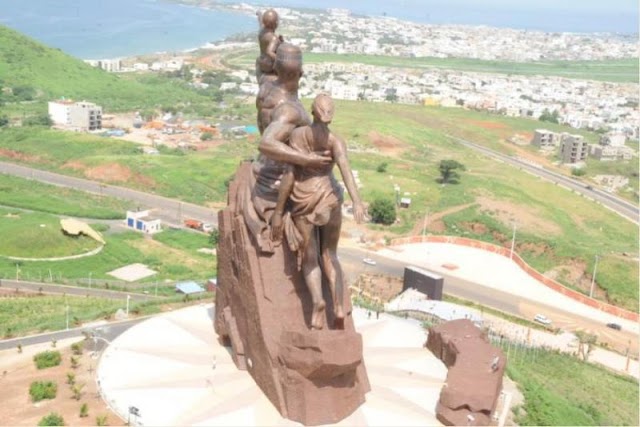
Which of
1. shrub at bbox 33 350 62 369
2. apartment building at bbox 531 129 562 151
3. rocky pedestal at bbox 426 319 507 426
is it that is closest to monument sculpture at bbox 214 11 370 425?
rocky pedestal at bbox 426 319 507 426

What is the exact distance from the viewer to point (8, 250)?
37.2m

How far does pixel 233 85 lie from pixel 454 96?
39416 mm

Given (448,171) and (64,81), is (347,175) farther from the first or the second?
(64,81)

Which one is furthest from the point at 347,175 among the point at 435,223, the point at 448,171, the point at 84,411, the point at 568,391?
the point at 448,171

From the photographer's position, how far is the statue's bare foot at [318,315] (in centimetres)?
1443

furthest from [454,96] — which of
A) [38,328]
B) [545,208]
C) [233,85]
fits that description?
[38,328]

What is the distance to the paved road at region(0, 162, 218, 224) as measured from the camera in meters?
49.1

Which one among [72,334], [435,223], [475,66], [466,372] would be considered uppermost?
[475,66]

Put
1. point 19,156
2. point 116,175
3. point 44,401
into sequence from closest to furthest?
point 44,401
point 116,175
point 19,156

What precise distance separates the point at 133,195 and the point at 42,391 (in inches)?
1568

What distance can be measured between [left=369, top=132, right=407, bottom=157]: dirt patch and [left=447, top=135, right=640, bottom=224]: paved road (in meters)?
12.2

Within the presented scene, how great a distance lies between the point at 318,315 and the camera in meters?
14.5

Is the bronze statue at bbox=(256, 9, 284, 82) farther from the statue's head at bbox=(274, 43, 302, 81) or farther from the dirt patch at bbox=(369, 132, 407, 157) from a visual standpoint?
the dirt patch at bbox=(369, 132, 407, 157)

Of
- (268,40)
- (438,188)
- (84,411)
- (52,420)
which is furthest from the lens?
(438,188)
